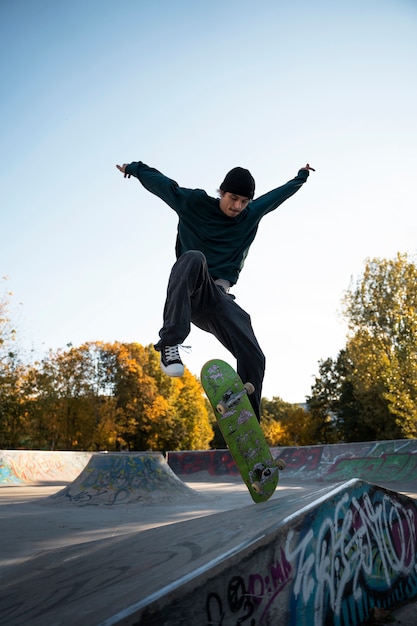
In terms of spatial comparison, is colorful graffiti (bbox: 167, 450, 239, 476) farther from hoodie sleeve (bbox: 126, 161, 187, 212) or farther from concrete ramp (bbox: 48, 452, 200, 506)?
hoodie sleeve (bbox: 126, 161, 187, 212)

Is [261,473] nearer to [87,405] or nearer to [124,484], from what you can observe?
[124,484]

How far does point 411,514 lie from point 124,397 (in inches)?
1565

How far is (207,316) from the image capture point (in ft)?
14.2

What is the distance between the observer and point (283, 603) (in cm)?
176

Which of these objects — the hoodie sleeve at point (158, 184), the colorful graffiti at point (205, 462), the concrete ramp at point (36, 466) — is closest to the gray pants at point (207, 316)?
the hoodie sleeve at point (158, 184)

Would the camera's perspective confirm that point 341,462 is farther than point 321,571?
Yes

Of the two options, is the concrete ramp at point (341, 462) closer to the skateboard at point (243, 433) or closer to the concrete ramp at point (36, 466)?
the concrete ramp at point (36, 466)

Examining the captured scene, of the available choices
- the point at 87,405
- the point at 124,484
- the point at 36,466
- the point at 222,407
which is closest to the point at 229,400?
the point at 222,407

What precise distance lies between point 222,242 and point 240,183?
1.80 ft

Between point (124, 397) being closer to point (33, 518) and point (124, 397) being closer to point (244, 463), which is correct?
point (33, 518)

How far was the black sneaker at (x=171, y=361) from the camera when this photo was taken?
3742 millimetres

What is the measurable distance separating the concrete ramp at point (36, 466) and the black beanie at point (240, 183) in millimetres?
15187

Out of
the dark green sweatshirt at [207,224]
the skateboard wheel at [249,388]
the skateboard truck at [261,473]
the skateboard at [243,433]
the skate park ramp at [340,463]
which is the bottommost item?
the skate park ramp at [340,463]

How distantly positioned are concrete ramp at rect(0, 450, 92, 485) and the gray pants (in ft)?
47.7
